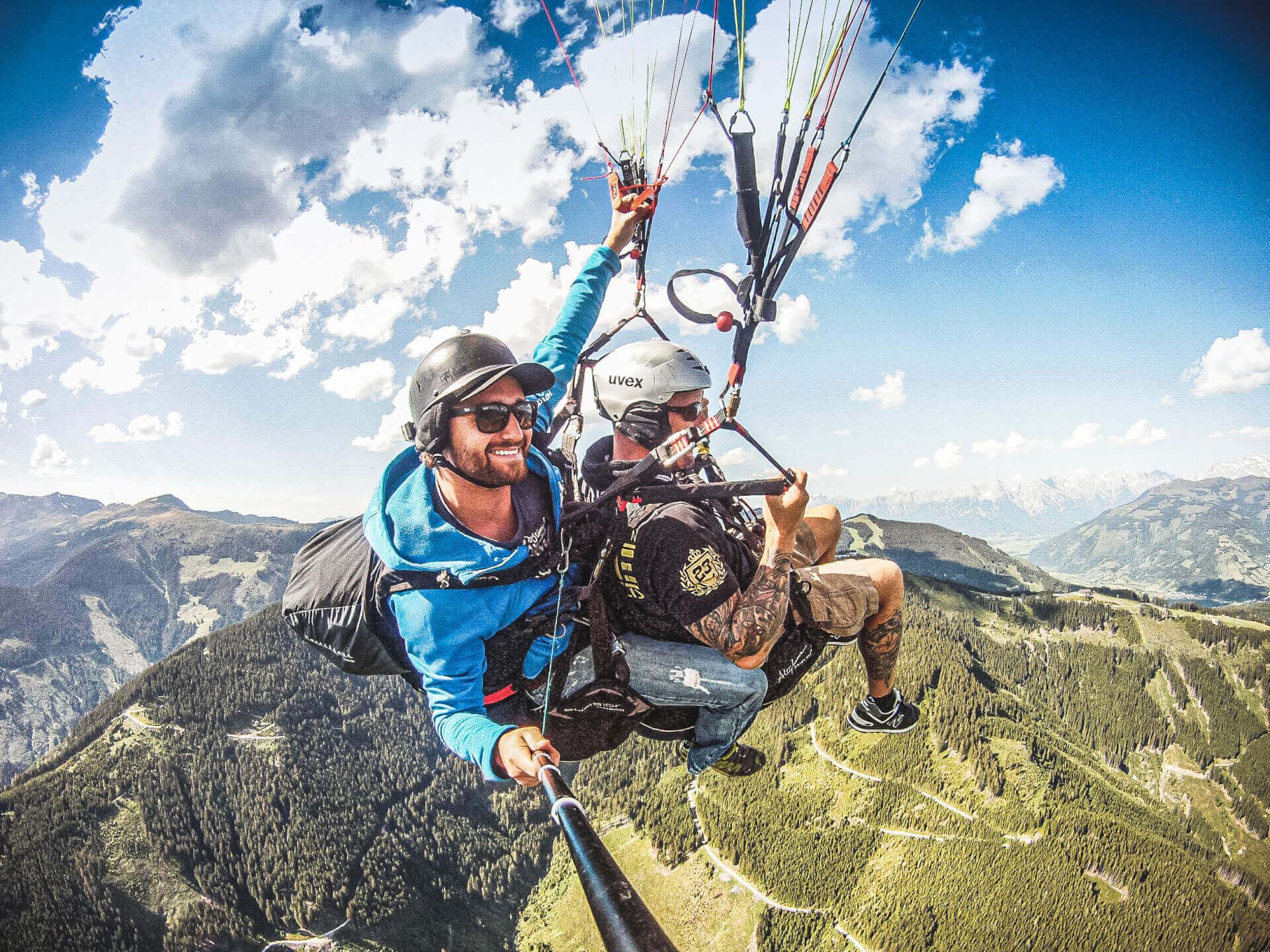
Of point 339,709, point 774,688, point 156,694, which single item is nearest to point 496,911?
point 339,709

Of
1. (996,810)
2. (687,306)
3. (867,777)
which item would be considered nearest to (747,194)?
(687,306)

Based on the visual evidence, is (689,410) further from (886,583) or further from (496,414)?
(886,583)

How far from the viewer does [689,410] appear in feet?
15.6

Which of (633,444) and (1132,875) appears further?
(1132,875)

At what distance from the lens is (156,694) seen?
389 feet

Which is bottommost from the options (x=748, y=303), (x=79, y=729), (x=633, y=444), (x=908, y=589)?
(x=79, y=729)

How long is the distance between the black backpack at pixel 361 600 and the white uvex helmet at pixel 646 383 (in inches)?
58.9

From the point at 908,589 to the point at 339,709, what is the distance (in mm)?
130768

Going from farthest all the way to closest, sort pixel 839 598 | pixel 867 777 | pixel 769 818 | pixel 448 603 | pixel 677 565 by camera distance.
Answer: pixel 769 818 < pixel 867 777 < pixel 839 598 < pixel 677 565 < pixel 448 603

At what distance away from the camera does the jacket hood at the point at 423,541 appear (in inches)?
132

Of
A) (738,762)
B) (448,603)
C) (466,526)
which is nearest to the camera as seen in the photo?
(448,603)

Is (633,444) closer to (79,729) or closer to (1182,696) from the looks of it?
(1182,696)

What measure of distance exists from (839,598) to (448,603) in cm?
272

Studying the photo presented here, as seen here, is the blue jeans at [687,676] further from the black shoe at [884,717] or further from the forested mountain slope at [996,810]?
the forested mountain slope at [996,810]
